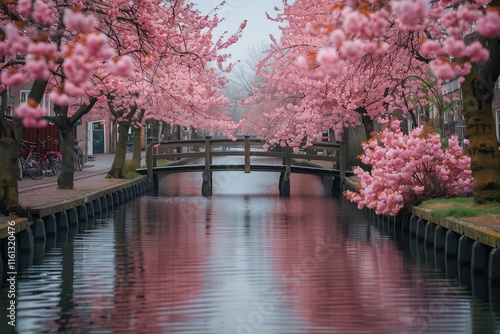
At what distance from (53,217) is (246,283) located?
28.9ft

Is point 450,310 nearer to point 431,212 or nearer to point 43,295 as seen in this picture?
point 43,295

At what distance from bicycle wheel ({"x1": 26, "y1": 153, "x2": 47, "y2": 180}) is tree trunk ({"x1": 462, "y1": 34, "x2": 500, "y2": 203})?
2142 cm

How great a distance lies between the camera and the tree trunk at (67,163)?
2883cm

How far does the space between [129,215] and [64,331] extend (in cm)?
1840

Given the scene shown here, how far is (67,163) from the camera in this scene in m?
29.1

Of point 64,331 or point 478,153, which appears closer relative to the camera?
point 64,331

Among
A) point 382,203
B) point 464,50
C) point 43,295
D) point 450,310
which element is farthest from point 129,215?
point 464,50

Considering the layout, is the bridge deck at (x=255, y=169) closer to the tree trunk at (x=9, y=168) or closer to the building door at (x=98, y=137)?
the tree trunk at (x=9, y=168)

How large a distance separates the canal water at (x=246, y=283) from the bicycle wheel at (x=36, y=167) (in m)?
11.6

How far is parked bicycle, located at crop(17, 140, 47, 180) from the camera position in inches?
1414

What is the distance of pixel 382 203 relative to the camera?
22.1 meters

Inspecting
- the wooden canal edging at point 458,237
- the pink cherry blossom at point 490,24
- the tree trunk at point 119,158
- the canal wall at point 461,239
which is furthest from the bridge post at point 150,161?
the pink cherry blossom at point 490,24

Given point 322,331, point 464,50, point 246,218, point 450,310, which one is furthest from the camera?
point 246,218

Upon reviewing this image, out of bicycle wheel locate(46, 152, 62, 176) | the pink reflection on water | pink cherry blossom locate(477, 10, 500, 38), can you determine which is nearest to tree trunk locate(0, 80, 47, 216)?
the pink reflection on water
